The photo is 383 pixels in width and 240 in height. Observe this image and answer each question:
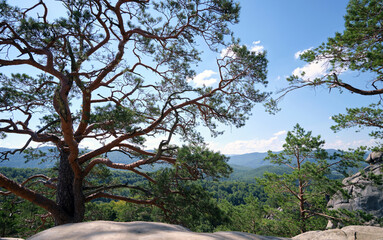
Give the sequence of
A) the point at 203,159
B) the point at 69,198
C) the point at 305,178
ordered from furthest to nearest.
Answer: the point at 305,178 → the point at 69,198 → the point at 203,159

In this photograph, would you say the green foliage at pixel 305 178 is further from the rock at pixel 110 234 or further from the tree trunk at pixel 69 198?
the tree trunk at pixel 69 198

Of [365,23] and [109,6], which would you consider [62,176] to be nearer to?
[109,6]

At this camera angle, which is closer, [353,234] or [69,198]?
[353,234]

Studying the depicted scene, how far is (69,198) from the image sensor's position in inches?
216

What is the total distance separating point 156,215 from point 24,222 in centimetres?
498

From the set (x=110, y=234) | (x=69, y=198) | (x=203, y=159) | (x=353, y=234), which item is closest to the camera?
(x=110, y=234)

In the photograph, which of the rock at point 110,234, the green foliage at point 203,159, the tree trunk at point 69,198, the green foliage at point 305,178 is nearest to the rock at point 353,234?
the green foliage at point 203,159

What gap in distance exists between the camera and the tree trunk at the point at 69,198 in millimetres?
5165

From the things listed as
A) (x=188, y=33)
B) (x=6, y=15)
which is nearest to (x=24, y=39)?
(x=6, y=15)

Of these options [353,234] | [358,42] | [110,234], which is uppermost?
[358,42]

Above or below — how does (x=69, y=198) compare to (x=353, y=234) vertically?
above

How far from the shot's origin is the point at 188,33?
6.09 metres

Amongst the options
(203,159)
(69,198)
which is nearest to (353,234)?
(203,159)

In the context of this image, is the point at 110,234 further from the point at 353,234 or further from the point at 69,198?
the point at 69,198
